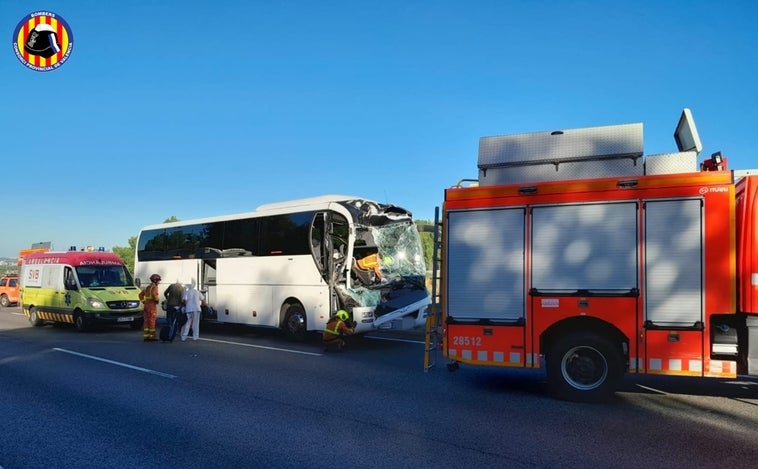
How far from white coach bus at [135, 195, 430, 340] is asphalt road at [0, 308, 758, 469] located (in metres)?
2.60

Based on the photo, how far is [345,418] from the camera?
6.65 meters

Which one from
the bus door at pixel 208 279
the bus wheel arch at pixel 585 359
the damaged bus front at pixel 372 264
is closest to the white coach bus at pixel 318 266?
the damaged bus front at pixel 372 264

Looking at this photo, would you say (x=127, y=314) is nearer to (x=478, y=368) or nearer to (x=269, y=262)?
(x=269, y=262)

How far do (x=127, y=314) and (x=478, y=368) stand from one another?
11.5 meters

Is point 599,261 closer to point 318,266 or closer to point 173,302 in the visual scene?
point 318,266

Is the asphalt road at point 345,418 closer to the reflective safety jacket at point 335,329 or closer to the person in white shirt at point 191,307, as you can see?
the reflective safety jacket at point 335,329

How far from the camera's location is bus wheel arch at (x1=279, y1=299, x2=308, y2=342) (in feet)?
46.4

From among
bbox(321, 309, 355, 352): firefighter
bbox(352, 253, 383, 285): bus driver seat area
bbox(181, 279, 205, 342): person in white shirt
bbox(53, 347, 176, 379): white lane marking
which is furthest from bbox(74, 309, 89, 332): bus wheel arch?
bbox(352, 253, 383, 285): bus driver seat area

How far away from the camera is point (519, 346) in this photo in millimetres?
7793

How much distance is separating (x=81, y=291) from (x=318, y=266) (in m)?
8.28

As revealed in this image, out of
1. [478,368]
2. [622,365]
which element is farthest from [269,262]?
[622,365]

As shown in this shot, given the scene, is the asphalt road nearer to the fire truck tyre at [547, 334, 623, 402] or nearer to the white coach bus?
the fire truck tyre at [547, 334, 623, 402]

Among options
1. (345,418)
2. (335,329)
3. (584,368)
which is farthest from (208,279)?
(584,368)

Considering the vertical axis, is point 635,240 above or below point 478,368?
above
